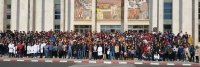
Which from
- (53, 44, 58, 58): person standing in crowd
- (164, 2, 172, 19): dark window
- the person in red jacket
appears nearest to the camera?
(53, 44, 58, 58): person standing in crowd

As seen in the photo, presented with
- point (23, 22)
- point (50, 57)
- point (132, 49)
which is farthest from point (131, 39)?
point (23, 22)

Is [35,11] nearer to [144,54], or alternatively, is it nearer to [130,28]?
[130,28]

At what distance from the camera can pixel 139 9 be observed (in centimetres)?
3722

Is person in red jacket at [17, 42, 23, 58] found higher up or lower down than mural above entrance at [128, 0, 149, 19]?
lower down

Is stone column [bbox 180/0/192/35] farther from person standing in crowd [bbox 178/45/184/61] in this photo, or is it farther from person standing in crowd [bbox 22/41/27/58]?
person standing in crowd [bbox 22/41/27/58]

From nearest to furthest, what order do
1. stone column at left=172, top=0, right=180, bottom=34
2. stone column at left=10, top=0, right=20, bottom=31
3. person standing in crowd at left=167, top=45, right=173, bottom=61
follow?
1. person standing in crowd at left=167, top=45, right=173, bottom=61
2. stone column at left=172, top=0, right=180, bottom=34
3. stone column at left=10, top=0, right=20, bottom=31

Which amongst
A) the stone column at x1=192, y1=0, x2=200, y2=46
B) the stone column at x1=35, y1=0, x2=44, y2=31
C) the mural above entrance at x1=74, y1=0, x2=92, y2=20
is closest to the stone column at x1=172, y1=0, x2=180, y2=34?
the stone column at x1=192, y1=0, x2=200, y2=46

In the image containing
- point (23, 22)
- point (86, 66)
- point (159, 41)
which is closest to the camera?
point (86, 66)

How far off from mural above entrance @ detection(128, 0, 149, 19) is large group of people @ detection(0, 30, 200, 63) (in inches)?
503

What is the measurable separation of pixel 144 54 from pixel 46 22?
21.4 m

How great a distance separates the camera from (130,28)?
3891 cm

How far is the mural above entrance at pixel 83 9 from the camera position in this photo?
38438mm

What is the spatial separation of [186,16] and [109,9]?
35.5ft

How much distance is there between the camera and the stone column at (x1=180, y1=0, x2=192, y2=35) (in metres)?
37.0
